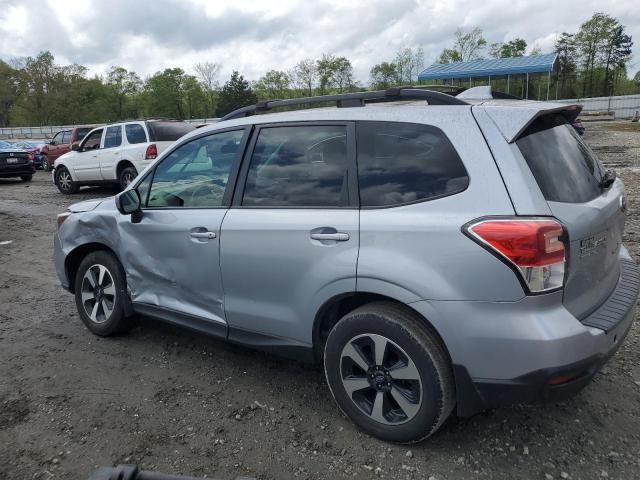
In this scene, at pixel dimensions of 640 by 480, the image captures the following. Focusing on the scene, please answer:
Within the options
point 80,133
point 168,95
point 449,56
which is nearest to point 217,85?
point 168,95

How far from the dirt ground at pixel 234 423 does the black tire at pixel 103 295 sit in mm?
138

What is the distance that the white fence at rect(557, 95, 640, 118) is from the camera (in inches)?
1533

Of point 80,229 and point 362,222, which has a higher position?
point 362,222

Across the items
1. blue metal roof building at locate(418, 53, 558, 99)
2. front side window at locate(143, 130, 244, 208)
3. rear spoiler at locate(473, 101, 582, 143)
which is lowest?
front side window at locate(143, 130, 244, 208)

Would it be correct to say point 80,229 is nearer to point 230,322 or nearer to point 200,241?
point 200,241

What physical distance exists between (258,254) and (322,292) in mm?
508

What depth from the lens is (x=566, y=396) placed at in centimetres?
238

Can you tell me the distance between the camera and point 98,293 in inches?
168

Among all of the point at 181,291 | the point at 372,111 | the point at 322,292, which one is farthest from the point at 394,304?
the point at 181,291

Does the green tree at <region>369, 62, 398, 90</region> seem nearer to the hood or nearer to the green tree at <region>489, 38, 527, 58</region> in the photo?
the green tree at <region>489, 38, 527, 58</region>

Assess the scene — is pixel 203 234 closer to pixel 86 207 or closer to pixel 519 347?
pixel 86 207

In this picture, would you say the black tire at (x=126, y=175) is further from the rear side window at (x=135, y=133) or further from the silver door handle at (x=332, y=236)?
the silver door handle at (x=332, y=236)

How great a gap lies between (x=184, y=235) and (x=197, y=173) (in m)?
0.48

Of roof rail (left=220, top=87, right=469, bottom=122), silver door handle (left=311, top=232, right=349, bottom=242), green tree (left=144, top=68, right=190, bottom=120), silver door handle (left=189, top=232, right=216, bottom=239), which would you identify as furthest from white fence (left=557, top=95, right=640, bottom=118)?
green tree (left=144, top=68, right=190, bottom=120)
